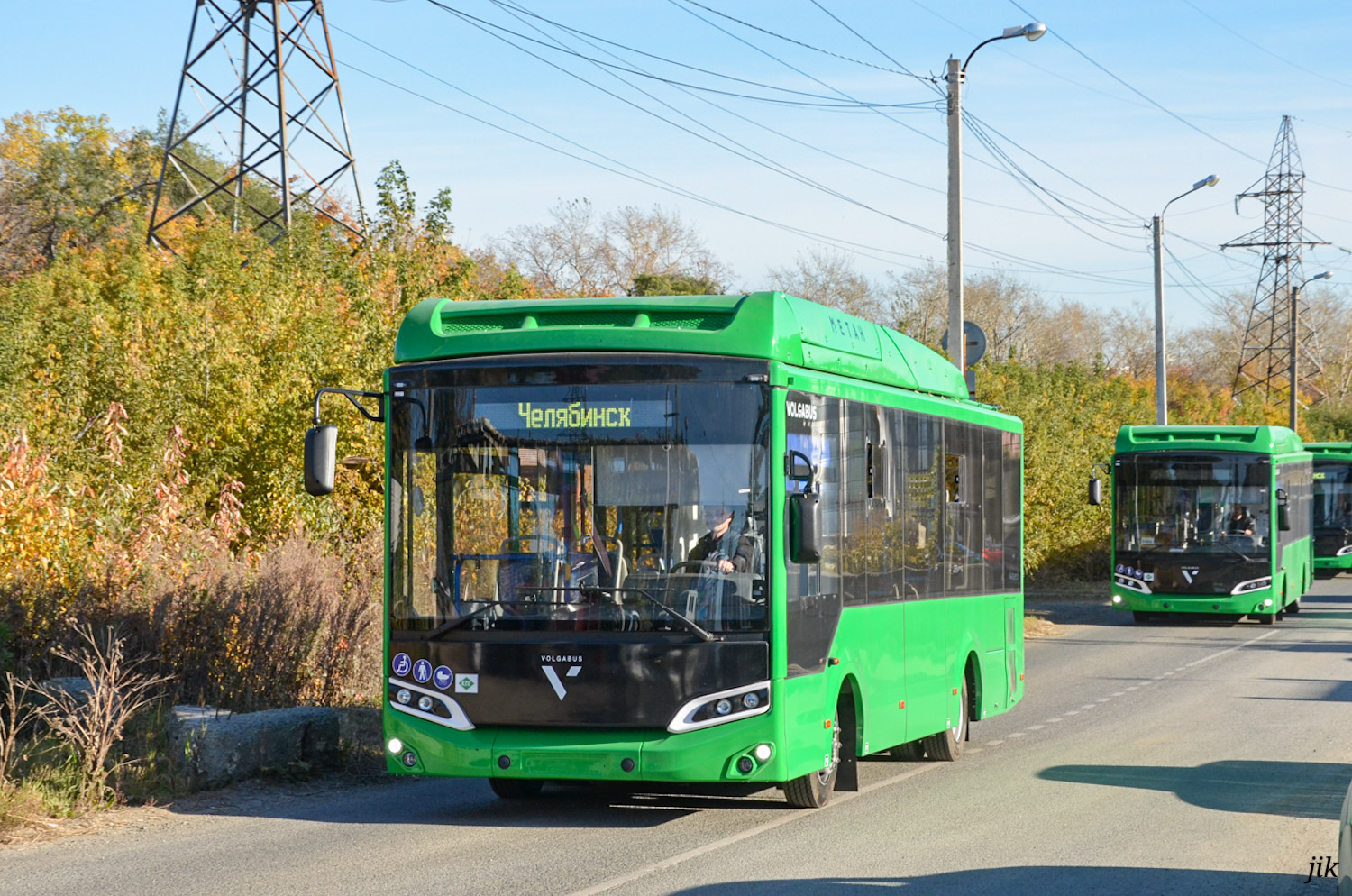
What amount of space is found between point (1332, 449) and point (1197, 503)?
59.5ft

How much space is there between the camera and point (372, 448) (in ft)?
56.2

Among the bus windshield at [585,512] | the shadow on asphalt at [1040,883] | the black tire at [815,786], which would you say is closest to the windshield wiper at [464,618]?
the bus windshield at [585,512]

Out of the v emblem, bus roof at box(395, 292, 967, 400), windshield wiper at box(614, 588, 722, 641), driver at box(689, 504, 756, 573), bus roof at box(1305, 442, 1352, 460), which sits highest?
bus roof at box(1305, 442, 1352, 460)

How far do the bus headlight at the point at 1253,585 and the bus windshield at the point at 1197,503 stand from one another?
396 mm

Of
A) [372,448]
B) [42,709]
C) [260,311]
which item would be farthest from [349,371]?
[42,709]

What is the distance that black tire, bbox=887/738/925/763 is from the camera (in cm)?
1305

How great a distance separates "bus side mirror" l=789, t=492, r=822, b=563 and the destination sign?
35.9 inches

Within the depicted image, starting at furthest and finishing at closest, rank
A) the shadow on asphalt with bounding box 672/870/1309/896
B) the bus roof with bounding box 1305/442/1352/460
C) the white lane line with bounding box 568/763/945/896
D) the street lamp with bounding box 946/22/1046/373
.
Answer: the bus roof with bounding box 1305/442/1352/460 → the street lamp with bounding box 946/22/1046/373 → the white lane line with bounding box 568/763/945/896 → the shadow on asphalt with bounding box 672/870/1309/896

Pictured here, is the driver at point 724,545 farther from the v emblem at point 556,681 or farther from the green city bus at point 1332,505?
the green city bus at point 1332,505

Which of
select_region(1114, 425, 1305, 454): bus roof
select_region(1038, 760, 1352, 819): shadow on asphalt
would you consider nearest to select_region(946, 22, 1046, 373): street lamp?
select_region(1114, 425, 1305, 454): bus roof

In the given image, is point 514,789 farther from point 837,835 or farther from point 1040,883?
point 1040,883

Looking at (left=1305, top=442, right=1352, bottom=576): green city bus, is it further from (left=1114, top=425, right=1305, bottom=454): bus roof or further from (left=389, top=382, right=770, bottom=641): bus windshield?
(left=389, top=382, right=770, bottom=641): bus windshield

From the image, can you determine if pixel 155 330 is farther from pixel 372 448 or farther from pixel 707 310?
pixel 707 310

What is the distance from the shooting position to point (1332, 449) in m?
43.8
